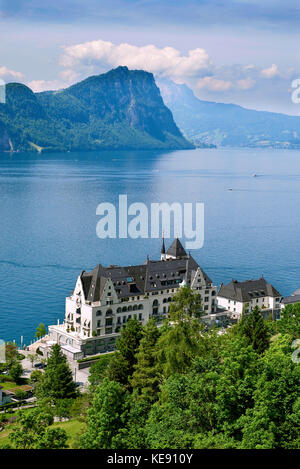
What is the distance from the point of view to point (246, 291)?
10894cm

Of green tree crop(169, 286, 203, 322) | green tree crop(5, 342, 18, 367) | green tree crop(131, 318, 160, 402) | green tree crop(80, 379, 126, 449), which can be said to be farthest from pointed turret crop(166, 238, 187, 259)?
green tree crop(80, 379, 126, 449)

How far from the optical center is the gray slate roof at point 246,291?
354ft

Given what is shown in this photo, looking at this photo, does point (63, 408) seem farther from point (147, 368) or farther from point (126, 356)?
point (147, 368)

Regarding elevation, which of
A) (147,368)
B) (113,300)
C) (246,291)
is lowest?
(147,368)

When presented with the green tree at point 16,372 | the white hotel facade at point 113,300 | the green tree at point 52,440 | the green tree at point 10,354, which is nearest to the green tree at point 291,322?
the white hotel facade at point 113,300

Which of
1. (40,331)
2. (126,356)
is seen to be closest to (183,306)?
(126,356)

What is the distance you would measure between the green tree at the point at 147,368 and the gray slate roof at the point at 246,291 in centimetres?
4268

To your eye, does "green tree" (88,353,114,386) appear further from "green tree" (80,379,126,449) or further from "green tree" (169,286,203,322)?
"green tree" (80,379,126,449)

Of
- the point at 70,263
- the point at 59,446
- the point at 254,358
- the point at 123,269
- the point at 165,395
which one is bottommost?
the point at 59,446

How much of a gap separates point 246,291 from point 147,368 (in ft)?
164

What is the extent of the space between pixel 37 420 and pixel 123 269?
57741 millimetres
